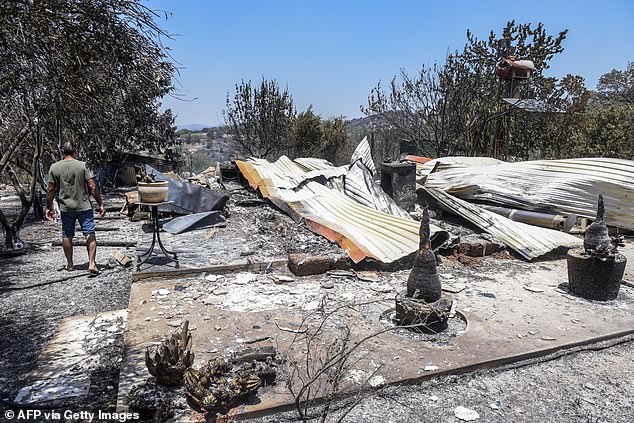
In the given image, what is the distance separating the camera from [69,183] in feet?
17.3

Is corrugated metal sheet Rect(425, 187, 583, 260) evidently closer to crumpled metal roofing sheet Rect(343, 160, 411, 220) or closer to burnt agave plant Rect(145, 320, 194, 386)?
crumpled metal roofing sheet Rect(343, 160, 411, 220)

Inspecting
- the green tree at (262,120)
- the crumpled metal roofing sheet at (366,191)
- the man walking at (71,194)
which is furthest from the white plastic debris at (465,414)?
the green tree at (262,120)

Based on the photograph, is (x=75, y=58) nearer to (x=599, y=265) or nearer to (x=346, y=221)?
(x=346, y=221)

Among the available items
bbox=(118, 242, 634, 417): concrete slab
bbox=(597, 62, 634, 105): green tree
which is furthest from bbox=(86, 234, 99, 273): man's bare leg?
bbox=(597, 62, 634, 105): green tree

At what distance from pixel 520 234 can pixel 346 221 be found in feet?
8.80

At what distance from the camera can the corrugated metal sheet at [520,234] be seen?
6209 millimetres

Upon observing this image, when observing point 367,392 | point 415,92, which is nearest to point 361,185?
point 367,392

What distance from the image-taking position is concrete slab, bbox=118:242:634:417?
3.16 m

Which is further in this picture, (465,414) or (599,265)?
(599,265)

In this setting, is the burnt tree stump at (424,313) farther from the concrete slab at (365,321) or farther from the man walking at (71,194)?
the man walking at (71,194)

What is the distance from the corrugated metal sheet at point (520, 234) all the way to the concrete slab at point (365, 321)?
2.82ft

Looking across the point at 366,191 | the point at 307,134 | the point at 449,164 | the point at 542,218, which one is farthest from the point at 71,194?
the point at 307,134

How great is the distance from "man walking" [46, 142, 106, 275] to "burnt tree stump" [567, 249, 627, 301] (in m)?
5.62

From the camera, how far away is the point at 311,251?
19.0ft
